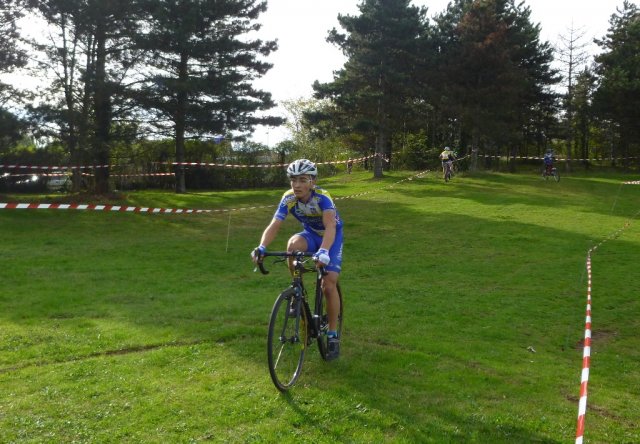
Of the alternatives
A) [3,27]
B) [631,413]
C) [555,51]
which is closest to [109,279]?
[631,413]

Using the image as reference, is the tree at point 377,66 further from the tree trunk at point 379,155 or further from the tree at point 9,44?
the tree at point 9,44

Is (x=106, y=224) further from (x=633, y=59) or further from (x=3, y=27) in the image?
(x=633, y=59)

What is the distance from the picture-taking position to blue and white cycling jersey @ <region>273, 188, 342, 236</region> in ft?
18.0

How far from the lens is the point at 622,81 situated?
38.2m

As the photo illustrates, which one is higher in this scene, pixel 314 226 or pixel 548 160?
pixel 548 160

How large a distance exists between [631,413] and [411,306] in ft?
13.2

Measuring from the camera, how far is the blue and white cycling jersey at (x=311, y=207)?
5.49 meters

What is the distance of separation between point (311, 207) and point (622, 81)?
132 ft

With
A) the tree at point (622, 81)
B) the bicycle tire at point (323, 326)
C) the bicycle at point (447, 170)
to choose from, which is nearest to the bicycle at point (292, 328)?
the bicycle tire at point (323, 326)

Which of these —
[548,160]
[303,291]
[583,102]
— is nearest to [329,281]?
[303,291]

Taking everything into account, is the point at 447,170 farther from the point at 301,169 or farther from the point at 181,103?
the point at 301,169

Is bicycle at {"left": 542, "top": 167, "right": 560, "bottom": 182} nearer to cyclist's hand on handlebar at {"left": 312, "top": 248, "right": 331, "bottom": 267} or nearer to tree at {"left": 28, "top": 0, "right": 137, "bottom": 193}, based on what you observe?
tree at {"left": 28, "top": 0, "right": 137, "bottom": 193}

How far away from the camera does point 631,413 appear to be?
486 centimetres

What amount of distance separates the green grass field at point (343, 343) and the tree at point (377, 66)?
1846cm
